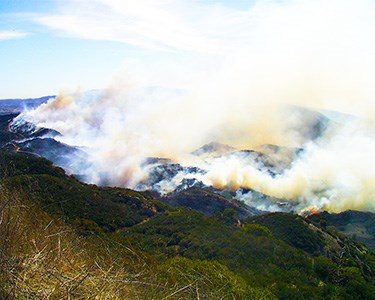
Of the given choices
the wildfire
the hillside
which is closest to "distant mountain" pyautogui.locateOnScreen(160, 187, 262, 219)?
the wildfire

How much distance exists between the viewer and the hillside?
17.1 ft

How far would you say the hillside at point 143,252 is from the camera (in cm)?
523

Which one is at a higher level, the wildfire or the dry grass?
the dry grass

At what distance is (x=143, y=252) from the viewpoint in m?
13.6

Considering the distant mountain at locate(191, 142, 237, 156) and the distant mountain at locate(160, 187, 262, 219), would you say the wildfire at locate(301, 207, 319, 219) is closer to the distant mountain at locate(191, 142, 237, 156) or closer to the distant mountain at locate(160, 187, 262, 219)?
the distant mountain at locate(160, 187, 262, 219)

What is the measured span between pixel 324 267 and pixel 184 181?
69665mm

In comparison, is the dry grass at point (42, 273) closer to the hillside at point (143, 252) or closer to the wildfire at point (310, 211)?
the hillside at point (143, 252)

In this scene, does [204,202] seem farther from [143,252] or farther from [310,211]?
[143,252]

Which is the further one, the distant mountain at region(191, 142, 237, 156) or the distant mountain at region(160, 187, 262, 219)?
the distant mountain at region(191, 142, 237, 156)

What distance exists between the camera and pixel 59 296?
15.8ft

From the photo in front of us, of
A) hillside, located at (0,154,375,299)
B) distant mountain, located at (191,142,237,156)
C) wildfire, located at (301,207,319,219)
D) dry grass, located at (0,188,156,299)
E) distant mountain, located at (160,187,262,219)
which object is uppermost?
dry grass, located at (0,188,156,299)

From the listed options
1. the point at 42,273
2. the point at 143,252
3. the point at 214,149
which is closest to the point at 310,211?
the point at 214,149

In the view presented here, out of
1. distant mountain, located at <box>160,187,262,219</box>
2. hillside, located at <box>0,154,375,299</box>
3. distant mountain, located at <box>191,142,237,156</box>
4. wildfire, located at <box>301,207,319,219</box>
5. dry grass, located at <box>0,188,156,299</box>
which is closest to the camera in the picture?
dry grass, located at <box>0,188,156,299</box>

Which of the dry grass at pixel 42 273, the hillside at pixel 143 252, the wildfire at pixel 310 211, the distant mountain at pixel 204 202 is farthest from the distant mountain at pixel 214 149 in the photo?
the dry grass at pixel 42 273
